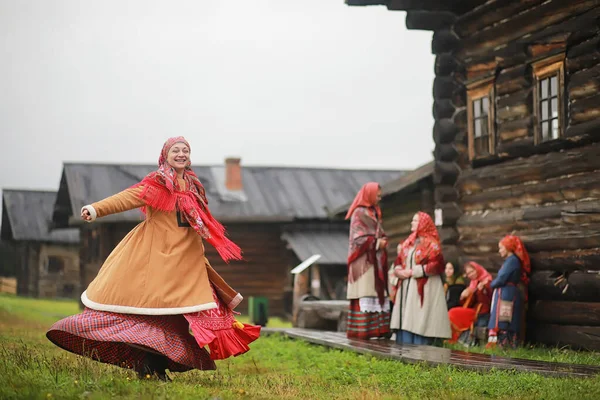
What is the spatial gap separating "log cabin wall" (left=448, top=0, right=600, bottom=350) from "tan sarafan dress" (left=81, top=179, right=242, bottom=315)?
5.19 m

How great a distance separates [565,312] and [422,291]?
1.70m

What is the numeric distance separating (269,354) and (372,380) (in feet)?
12.1

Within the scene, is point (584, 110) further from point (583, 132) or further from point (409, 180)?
point (409, 180)

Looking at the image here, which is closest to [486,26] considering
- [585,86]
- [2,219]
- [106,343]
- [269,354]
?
[585,86]

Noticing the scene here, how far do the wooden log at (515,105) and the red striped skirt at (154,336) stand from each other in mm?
5970

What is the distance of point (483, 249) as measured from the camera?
1288cm

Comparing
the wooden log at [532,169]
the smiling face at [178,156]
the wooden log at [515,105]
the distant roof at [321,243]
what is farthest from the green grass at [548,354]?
the distant roof at [321,243]

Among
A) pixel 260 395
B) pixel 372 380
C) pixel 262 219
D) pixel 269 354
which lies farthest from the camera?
pixel 262 219

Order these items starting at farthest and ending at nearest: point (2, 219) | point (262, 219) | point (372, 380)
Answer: point (2, 219), point (262, 219), point (372, 380)

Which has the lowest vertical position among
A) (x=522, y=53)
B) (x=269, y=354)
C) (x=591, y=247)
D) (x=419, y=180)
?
(x=269, y=354)

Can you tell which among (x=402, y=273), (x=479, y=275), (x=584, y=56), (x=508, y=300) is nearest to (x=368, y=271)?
(x=402, y=273)

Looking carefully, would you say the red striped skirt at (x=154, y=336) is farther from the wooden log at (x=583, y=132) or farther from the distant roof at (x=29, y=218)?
the distant roof at (x=29, y=218)

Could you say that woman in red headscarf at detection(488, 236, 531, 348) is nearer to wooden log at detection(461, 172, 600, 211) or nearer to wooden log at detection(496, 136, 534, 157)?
wooden log at detection(461, 172, 600, 211)

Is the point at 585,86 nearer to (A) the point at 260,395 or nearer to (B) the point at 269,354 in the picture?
(B) the point at 269,354
